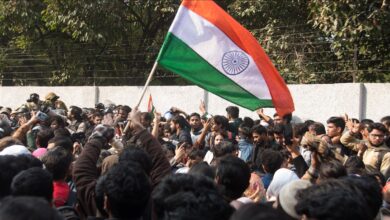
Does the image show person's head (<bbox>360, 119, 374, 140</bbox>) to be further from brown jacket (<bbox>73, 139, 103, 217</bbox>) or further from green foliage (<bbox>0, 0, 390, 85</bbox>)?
brown jacket (<bbox>73, 139, 103, 217</bbox>)

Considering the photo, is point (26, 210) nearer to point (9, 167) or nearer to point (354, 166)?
point (9, 167)

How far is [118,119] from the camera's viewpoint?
10922mm

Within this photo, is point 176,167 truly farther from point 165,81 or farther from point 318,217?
point 165,81

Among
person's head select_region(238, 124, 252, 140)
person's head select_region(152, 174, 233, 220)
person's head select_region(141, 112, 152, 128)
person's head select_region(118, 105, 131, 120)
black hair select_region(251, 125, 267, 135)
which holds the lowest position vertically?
person's head select_region(118, 105, 131, 120)

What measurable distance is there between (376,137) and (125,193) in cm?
436

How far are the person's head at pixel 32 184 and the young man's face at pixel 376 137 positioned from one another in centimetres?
442

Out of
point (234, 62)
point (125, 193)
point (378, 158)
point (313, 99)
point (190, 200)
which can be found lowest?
point (378, 158)

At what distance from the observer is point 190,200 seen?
119 inches

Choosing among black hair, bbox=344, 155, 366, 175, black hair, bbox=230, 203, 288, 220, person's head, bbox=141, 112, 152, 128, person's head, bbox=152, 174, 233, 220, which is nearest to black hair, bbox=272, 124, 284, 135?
black hair, bbox=344, 155, 366, 175

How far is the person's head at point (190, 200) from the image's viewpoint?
2980 mm

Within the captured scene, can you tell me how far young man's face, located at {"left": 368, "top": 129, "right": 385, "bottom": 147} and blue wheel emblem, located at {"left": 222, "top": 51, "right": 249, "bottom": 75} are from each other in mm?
1783

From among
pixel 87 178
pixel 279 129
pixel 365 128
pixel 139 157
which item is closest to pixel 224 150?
pixel 279 129

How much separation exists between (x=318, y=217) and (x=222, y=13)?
388cm

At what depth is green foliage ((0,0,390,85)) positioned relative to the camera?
1195 centimetres
